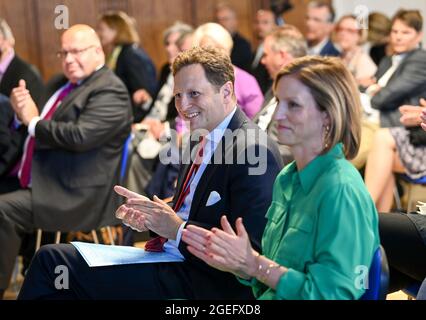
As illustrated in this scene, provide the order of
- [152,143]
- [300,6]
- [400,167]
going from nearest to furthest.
Answer: [400,167] → [152,143] → [300,6]

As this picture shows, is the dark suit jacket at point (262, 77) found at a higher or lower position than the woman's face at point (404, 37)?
lower

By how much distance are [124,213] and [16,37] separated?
17.2 feet

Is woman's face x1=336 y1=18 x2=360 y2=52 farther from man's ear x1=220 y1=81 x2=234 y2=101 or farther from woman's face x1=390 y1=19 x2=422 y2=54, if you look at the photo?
man's ear x1=220 y1=81 x2=234 y2=101

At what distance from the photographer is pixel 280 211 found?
79.8 inches

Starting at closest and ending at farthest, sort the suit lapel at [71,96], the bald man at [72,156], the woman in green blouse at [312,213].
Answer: the woman in green blouse at [312,213] → the bald man at [72,156] → the suit lapel at [71,96]

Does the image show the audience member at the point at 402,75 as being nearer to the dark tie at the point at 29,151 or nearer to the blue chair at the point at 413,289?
the dark tie at the point at 29,151

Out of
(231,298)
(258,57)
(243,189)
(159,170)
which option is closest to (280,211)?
(243,189)

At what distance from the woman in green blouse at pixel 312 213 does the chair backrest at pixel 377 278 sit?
0.9 inches

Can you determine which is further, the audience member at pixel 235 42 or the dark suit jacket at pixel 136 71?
the audience member at pixel 235 42

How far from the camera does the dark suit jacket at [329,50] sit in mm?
5833

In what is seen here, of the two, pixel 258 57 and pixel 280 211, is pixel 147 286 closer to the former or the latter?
pixel 280 211

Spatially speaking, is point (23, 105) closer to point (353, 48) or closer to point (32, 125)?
point (32, 125)

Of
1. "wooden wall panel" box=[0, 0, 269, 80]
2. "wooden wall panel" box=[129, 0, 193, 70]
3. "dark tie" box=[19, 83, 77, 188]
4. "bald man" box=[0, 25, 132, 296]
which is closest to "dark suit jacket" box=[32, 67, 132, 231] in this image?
"bald man" box=[0, 25, 132, 296]

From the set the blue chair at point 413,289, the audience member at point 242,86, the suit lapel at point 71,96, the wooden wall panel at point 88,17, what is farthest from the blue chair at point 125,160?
the wooden wall panel at point 88,17
